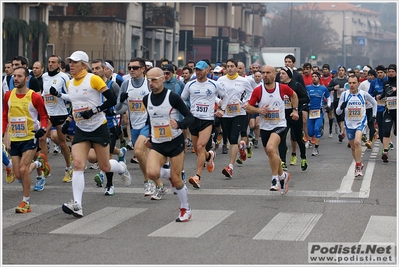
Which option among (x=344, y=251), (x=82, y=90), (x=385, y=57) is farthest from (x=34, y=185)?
(x=385, y=57)

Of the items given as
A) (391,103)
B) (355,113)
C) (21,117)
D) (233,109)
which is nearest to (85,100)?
(21,117)

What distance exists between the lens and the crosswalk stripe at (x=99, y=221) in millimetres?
9883

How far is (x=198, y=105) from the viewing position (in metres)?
14.4

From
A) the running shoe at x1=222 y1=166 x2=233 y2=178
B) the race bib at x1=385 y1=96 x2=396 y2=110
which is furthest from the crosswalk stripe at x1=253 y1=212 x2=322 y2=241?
the race bib at x1=385 y1=96 x2=396 y2=110

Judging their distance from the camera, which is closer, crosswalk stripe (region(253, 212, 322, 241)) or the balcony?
crosswalk stripe (region(253, 212, 322, 241))

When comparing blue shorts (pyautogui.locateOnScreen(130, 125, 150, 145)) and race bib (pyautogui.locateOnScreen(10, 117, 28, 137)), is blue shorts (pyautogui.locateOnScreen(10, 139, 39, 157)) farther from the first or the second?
blue shorts (pyautogui.locateOnScreen(130, 125, 150, 145))

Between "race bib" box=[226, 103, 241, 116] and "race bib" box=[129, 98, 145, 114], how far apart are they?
2574 millimetres

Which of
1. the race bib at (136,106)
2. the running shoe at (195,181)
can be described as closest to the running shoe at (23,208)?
the race bib at (136,106)

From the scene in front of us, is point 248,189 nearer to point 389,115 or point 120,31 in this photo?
point 389,115

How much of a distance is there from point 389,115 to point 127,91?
22.4 feet

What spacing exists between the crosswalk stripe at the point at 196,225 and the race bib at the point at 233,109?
14.8ft

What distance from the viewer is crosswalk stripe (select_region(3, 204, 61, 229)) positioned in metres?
10.7

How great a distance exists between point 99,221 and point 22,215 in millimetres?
1124

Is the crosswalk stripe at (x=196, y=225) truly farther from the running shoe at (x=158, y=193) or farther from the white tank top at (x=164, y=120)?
the running shoe at (x=158, y=193)
